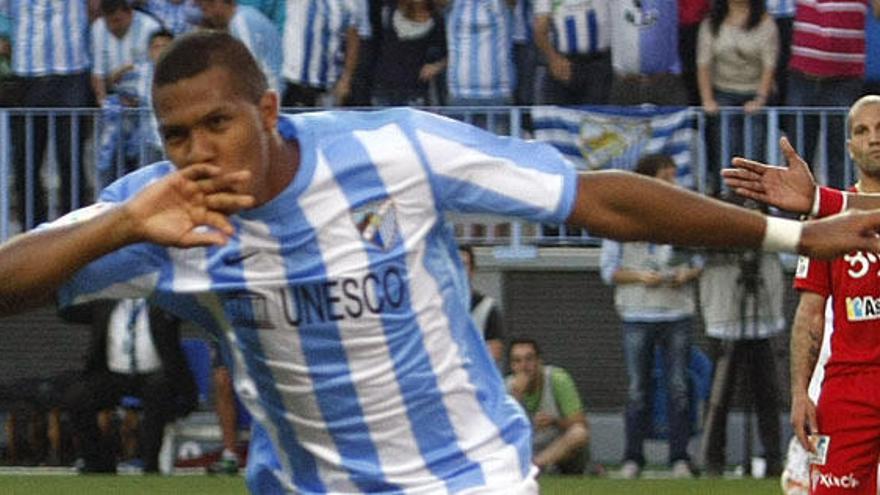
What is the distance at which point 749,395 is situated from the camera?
15.4 meters

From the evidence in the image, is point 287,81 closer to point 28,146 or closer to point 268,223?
point 28,146

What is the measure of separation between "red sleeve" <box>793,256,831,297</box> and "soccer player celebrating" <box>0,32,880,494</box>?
4.44 metres

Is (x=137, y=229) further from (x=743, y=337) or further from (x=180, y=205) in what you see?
(x=743, y=337)

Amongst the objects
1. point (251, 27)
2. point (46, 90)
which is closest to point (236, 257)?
point (251, 27)

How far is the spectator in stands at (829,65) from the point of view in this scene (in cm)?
1565

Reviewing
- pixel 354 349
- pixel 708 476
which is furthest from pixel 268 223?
pixel 708 476

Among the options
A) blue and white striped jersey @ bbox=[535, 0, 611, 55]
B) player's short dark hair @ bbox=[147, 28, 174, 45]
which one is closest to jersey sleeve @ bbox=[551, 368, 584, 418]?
blue and white striped jersey @ bbox=[535, 0, 611, 55]

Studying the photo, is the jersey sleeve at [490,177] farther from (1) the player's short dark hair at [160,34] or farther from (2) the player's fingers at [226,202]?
(1) the player's short dark hair at [160,34]

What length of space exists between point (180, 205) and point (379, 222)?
65cm

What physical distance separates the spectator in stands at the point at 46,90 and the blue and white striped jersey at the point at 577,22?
3297mm

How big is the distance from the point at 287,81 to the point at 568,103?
197 cm

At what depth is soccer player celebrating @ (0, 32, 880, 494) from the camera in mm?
5566

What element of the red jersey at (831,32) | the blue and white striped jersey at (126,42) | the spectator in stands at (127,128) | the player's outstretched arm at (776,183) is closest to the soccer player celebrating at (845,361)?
the player's outstretched arm at (776,183)

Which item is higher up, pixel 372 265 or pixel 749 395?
pixel 372 265
